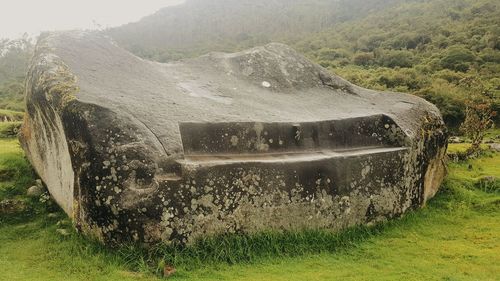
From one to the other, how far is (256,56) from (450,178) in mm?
5801

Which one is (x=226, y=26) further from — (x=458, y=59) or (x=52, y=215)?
(x=52, y=215)

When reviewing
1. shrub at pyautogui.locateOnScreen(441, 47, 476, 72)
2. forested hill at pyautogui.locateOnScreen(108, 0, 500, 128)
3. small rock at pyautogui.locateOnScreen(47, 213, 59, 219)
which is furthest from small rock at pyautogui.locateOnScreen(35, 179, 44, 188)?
shrub at pyautogui.locateOnScreen(441, 47, 476, 72)

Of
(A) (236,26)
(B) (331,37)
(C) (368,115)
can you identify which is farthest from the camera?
(A) (236,26)

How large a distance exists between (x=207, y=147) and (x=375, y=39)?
182 feet

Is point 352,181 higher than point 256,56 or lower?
lower

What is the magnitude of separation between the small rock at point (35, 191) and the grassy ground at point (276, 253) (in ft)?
0.54

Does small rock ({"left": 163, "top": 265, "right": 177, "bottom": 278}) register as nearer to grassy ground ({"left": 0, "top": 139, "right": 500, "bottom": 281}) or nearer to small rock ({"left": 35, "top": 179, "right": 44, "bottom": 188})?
grassy ground ({"left": 0, "top": 139, "right": 500, "bottom": 281})

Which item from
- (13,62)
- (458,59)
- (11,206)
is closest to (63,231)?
(11,206)

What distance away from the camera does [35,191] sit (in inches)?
379

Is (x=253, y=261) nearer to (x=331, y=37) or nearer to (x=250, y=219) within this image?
(x=250, y=219)

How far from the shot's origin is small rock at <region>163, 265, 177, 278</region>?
6895 mm

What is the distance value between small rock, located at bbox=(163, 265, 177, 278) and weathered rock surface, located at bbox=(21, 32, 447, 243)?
17.5 inches

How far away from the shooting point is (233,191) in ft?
25.7

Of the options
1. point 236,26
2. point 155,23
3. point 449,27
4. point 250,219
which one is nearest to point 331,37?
point 449,27
